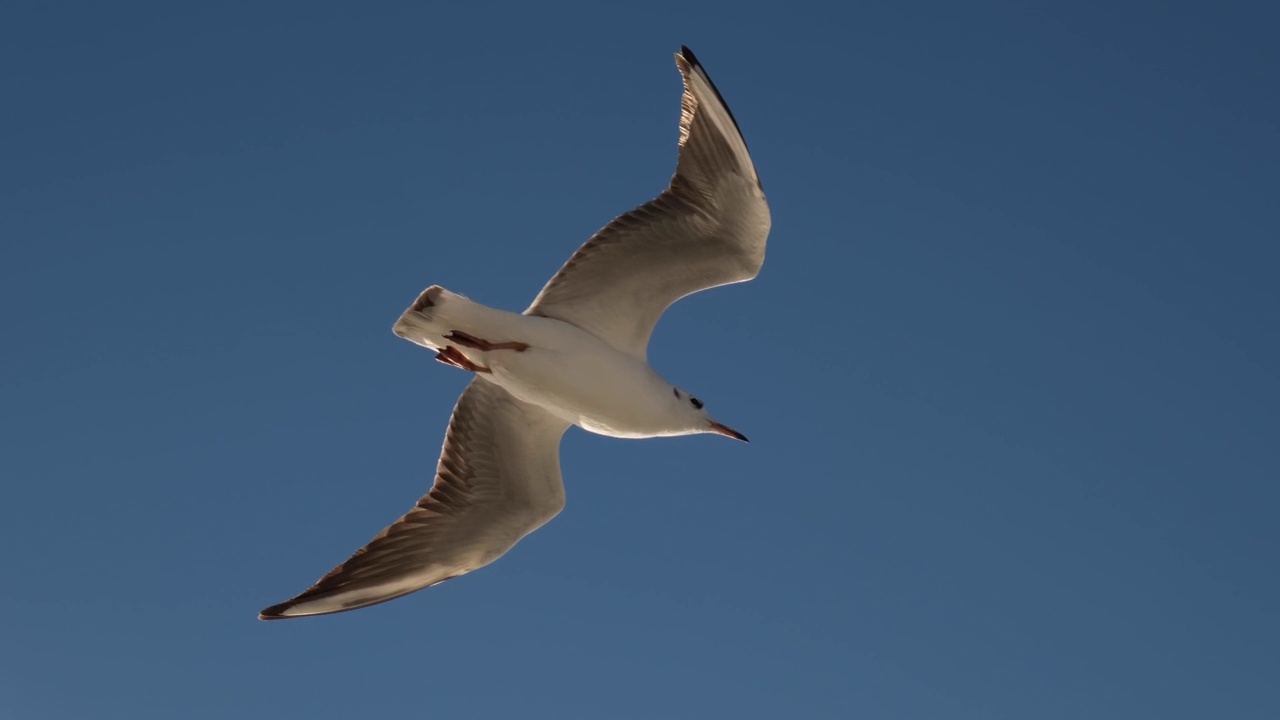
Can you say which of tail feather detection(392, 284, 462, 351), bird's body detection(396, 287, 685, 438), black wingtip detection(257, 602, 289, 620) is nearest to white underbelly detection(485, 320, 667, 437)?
bird's body detection(396, 287, 685, 438)

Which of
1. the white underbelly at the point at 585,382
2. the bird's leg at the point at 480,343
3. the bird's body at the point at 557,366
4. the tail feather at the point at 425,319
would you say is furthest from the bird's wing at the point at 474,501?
the tail feather at the point at 425,319

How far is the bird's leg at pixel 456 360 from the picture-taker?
9.86 meters

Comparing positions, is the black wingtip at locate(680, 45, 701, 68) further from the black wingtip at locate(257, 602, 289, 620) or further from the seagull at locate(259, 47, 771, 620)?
the black wingtip at locate(257, 602, 289, 620)

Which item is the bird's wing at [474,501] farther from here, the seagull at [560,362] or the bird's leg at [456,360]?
the bird's leg at [456,360]

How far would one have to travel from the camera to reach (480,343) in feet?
32.0

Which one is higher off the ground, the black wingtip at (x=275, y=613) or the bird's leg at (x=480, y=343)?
the bird's leg at (x=480, y=343)

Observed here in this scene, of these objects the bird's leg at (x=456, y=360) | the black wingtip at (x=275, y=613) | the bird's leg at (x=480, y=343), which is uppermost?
the bird's leg at (x=480, y=343)

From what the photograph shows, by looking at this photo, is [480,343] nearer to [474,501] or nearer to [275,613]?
[474,501]

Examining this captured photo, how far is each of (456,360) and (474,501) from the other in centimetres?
123

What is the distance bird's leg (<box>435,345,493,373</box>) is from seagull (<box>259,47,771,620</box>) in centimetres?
2

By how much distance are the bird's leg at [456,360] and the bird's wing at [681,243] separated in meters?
0.57

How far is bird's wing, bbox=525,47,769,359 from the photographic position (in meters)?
9.26

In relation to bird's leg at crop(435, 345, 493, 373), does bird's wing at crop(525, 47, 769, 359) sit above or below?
above

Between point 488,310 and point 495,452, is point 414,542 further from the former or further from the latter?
point 488,310
